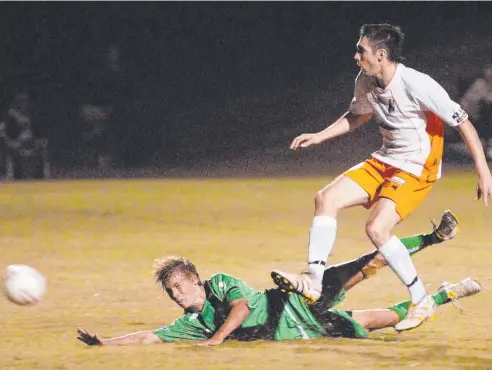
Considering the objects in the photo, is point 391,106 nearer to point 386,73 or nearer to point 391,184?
point 386,73

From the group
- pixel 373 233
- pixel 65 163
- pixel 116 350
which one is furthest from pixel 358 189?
pixel 65 163

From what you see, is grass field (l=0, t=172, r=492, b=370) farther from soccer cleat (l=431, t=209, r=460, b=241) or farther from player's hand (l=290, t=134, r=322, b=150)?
player's hand (l=290, t=134, r=322, b=150)

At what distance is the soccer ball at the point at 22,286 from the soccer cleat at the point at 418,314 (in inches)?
91.0

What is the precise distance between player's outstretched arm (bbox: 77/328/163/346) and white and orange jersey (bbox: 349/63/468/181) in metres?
1.85

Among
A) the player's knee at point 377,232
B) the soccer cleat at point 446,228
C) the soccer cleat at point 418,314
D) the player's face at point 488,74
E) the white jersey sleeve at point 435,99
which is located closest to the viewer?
the soccer cleat at point 418,314

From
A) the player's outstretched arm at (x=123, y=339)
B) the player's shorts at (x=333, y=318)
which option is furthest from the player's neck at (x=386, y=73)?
the player's outstretched arm at (x=123, y=339)

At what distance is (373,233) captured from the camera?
654cm

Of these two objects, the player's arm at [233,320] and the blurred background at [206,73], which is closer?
the player's arm at [233,320]

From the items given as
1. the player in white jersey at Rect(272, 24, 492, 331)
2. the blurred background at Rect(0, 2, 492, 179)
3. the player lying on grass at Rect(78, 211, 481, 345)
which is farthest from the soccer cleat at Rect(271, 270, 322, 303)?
the blurred background at Rect(0, 2, 492, 179)

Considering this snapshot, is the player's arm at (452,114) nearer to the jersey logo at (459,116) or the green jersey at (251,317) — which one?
the jersey logo at (459,116)

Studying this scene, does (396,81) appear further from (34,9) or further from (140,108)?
(34,9)

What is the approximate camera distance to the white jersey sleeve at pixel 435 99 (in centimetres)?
643

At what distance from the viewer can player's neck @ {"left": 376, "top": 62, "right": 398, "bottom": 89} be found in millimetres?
6586

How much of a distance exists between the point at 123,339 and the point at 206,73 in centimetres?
2159
